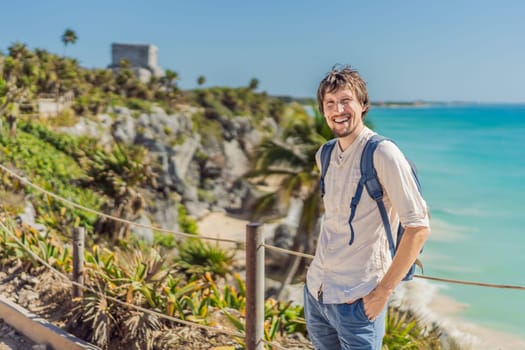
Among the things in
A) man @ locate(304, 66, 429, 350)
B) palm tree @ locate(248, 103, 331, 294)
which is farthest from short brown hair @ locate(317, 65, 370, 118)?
palm tree @ locate(248, 103, 331, 294)

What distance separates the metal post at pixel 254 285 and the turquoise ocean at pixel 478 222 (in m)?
11.7

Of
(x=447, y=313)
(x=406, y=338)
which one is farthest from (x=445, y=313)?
(x=406, y=338)

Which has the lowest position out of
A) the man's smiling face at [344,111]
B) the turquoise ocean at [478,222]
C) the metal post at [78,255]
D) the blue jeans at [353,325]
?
the turquoise ocean at [478,222]

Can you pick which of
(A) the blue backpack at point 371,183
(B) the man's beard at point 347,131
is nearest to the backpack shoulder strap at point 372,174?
(A) the blue backpack at point 371,183

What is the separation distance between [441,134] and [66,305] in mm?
106064

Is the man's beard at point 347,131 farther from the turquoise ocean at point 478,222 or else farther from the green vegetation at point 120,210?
the turquoise ocean at point 478,222

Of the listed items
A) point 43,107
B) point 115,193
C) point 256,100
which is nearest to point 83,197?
point 115,193

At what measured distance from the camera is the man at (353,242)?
6.18 ft

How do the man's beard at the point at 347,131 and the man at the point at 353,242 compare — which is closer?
the man at the point at 353,242

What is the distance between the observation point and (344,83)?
198cm

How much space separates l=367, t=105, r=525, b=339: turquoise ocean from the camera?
20.8 meters

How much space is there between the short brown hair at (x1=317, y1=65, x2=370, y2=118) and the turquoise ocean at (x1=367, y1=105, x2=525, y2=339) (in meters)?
12.2

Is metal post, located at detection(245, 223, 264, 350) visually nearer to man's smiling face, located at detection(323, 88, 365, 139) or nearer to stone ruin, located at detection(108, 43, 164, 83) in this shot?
man's smiling face, located at detection(323, 88, 365, 139)

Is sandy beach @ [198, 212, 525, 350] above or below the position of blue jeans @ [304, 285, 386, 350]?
below
